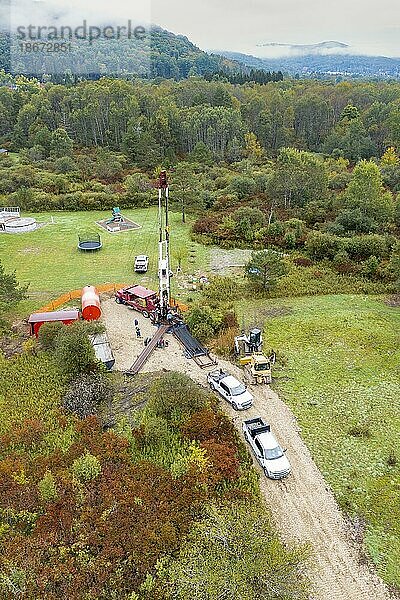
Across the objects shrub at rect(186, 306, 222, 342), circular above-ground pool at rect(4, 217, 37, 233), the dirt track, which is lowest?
the dirt track

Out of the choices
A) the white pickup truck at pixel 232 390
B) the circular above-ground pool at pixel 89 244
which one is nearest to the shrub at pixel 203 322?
the white pickup truck at pixel 232 390

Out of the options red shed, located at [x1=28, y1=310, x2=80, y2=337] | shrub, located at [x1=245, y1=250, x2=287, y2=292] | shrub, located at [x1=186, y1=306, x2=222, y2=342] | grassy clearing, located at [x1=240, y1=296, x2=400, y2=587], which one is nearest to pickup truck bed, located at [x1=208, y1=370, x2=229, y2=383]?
grassy clearing, located at [x1=240, y1=296, x2=400, y2=587]

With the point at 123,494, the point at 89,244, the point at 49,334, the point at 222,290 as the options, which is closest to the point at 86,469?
the point at 123,494

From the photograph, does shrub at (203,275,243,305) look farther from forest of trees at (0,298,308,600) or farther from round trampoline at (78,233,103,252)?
round trampoline at (78,233,103,252)

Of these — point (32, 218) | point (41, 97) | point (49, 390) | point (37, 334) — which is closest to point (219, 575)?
point (49, 390)

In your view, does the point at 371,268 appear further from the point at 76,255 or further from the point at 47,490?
the point at 47,490
